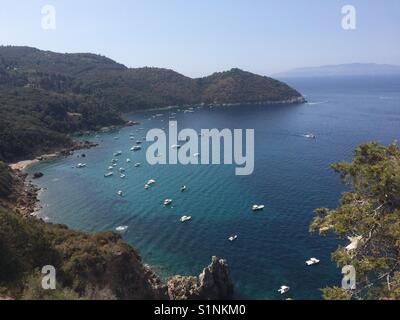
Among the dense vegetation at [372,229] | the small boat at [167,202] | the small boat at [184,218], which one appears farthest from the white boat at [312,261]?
the small boat at [167,202]

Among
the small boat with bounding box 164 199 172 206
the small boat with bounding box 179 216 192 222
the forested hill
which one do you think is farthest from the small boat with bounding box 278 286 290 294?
the forested hill

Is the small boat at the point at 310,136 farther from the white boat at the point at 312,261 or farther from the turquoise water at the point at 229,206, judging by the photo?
the white boat at the point at 312,261

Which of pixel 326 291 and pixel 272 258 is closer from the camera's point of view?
pixel 326 291

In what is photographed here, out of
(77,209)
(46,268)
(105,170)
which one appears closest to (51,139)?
(105,170)

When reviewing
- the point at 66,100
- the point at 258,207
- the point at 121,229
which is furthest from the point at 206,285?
the point at 66,100

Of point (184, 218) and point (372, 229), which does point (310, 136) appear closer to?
point (184, 218)
